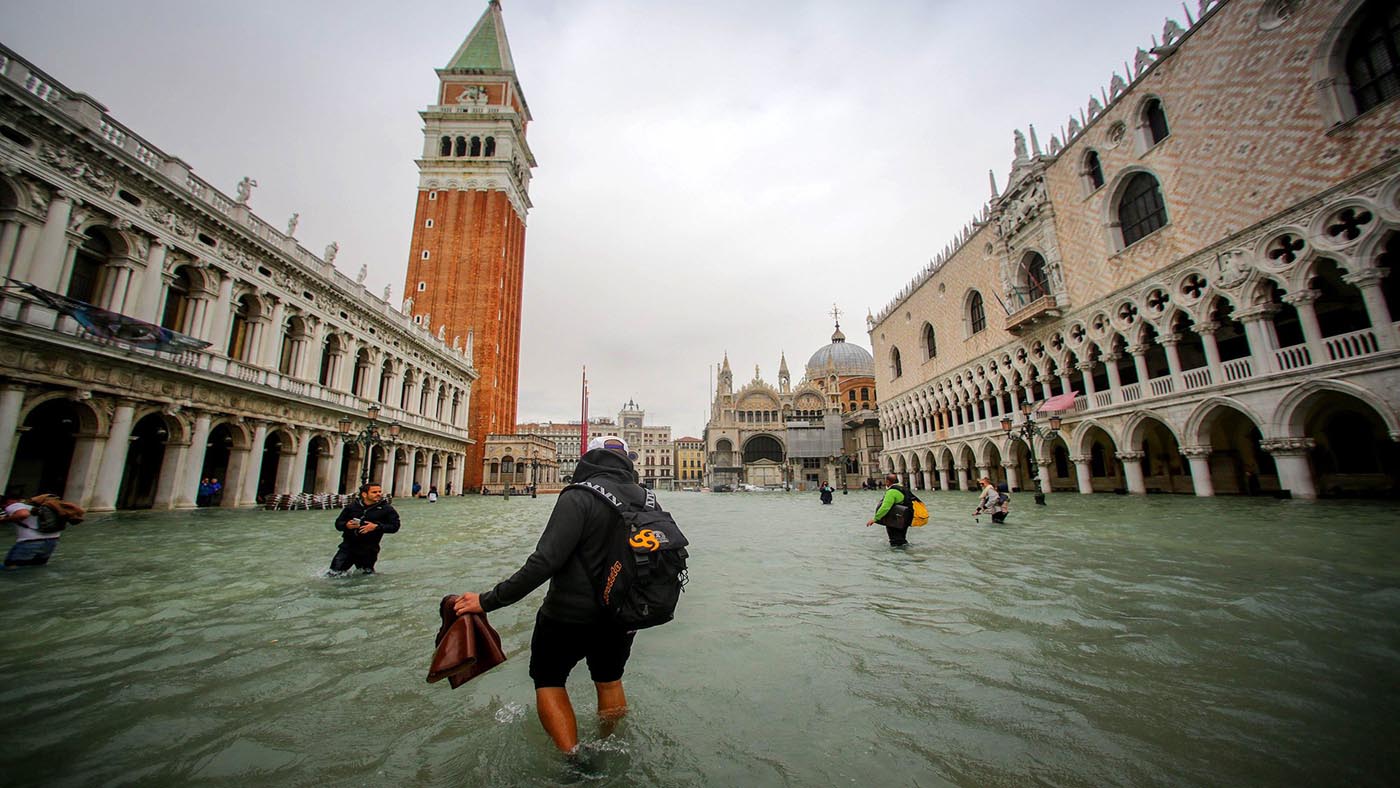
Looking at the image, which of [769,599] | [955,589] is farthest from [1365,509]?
[769,599]

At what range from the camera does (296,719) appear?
2746 millimetres

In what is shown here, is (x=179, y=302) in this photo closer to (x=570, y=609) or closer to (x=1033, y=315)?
(x=570, y=609)

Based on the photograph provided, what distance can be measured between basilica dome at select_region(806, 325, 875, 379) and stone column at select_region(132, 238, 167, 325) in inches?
2324

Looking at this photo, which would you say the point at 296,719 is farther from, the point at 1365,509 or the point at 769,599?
the point at 1365,509

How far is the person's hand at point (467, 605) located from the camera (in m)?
2.49

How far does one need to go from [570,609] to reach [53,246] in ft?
63.8

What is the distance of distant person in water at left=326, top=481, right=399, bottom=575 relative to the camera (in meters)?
6.41

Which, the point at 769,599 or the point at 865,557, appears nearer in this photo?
the point at 769,599

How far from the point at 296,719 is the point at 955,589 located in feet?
18.2

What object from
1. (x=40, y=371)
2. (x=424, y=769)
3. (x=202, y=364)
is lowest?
(x=424, y=769)

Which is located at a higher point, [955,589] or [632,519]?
[632,519]

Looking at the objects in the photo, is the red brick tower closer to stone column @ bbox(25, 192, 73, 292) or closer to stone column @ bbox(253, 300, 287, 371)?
stone column @ bbox(253, 300, 287, 371)

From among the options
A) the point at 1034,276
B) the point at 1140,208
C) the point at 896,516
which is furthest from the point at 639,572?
the point at 1034,276

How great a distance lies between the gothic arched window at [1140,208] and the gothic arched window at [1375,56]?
4941mm
